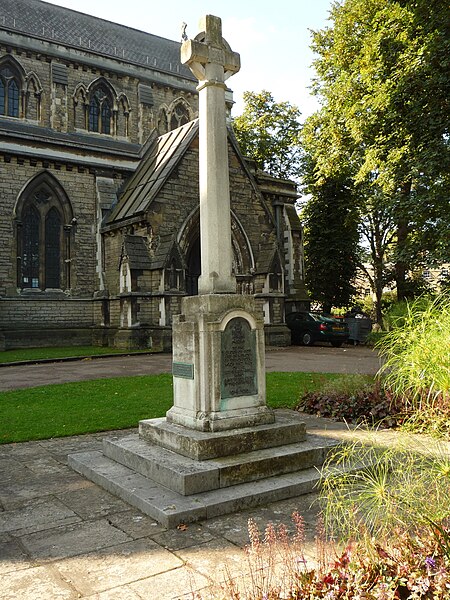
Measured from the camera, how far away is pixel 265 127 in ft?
116

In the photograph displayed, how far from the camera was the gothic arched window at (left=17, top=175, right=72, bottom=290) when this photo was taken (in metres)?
21.4

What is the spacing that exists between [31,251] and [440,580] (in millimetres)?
21594

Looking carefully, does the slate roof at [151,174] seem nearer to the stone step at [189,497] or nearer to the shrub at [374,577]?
the stone step at [189,497]

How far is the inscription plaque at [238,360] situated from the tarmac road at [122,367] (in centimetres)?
627

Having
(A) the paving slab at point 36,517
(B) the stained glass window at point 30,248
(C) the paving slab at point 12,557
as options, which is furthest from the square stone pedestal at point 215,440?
(B) the stained glass window at point 30,248

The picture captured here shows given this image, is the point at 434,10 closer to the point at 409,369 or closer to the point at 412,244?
the point at 412,244

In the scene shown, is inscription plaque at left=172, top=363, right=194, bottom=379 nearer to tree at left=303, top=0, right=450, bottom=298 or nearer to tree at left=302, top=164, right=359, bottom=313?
tree at left=303, top=0, right=450, bottom=298

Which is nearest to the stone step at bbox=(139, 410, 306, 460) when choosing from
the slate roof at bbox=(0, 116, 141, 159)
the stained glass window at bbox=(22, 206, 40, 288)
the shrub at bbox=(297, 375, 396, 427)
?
the shrub at bbox=(297, 375, 396, 427)

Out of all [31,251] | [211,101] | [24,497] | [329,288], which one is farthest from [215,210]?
[329,288]

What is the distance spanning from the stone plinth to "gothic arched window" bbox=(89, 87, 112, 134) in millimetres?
25030

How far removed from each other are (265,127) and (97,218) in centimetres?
1720

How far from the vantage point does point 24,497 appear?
468 centimetres

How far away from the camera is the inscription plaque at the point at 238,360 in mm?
5449

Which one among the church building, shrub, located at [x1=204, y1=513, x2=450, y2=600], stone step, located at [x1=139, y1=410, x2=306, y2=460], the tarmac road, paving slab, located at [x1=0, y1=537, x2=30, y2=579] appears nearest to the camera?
shrub, located at [x1=204, y1=513, x2=450, y2=600]
